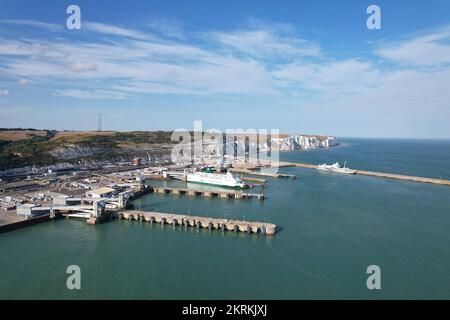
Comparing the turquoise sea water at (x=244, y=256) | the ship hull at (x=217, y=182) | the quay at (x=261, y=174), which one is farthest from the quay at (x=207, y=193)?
the quay at (x=261, y=174)

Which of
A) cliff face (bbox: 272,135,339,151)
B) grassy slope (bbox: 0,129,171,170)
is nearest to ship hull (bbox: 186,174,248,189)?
grassy slope (bbox: 0,129,171,170)

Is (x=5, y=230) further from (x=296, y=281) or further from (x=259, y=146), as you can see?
(x=259, y=146)

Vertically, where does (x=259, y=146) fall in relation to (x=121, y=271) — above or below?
above

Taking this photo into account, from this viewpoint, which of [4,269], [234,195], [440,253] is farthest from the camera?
[234,195]

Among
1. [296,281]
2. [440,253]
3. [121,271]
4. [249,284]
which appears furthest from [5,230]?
[440,253]

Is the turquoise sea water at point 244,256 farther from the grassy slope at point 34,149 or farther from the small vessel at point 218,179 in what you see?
the grassy slope at point 34,149
